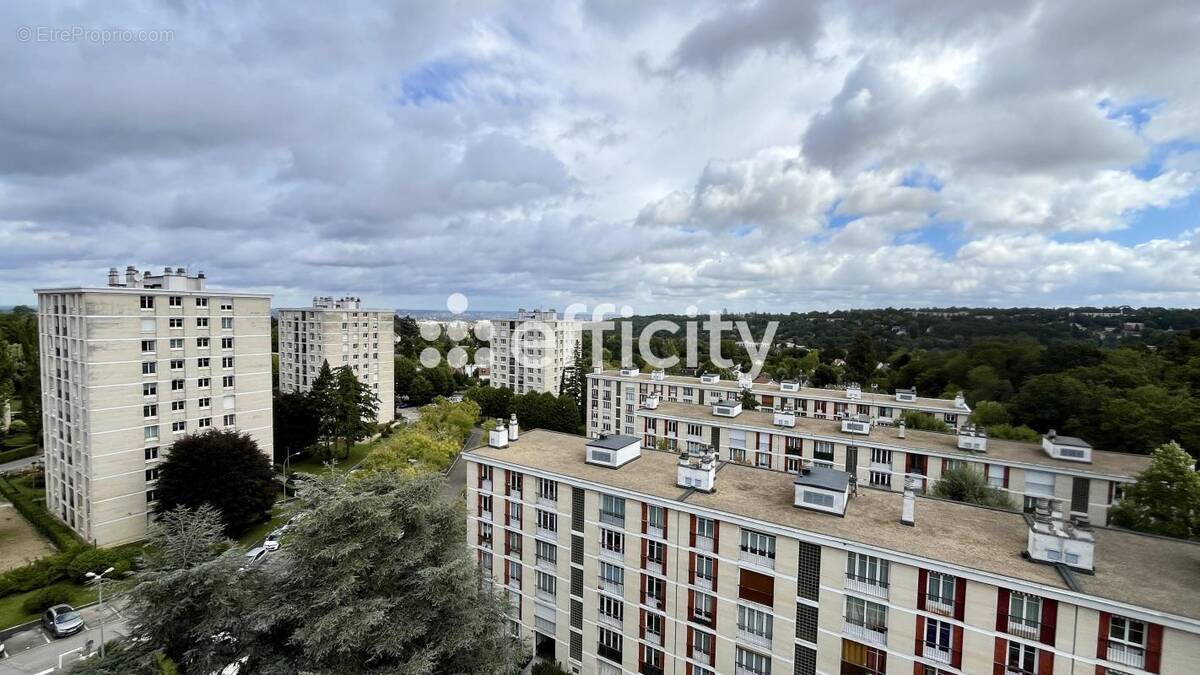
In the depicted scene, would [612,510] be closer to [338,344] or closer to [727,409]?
[727,409]

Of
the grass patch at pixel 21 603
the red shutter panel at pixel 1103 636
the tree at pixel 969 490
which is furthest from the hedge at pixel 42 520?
the tree at pixel 969 490

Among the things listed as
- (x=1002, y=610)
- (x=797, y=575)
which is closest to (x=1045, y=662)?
(x=1002, y=610)

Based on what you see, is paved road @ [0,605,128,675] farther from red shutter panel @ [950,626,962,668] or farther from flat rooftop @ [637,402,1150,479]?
flat rooftop @ [637,402,1150,479]

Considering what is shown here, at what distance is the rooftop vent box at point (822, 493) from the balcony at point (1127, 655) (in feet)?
26.1

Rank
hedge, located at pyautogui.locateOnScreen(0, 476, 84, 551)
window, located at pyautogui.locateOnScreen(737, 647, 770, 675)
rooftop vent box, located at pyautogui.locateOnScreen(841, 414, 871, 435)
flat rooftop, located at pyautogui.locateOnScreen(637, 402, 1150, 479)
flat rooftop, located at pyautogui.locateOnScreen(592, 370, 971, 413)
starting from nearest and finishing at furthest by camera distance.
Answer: window, located at pyautogui.locateOnScreen(737, 647, 770, 675)
flat rooftop, located at pyautogui.locateOnScreen(637, 402, 1150, 479)
hedge, located at pyautogui.locateOnScreen(0, 476, 84, 551)
rooftop vent box, located at pyautogui.locateOnScreen(841, 414, 871, 435)
flat rooftop, located at pyautogui.locateOnScreen(592, 370, 971, 413)

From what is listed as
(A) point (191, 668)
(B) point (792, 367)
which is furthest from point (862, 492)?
(B) point (792, 367)

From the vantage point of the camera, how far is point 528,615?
26172mm

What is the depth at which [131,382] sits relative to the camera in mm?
36906

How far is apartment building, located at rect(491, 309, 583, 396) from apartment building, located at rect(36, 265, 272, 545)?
4451cm

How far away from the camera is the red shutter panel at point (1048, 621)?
50.8 ft

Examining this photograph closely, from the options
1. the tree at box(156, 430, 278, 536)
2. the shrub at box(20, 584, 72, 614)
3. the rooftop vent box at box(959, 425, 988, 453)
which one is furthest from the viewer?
the tree at box(156, 430, 278, 536)

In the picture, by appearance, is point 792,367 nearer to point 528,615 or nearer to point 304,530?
point 528,615

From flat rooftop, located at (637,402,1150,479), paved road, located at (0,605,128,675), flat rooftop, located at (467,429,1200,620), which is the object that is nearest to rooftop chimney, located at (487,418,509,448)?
flat rooftop, located at (467,429,1200,620)

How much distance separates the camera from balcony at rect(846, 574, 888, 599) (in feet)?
58.6
